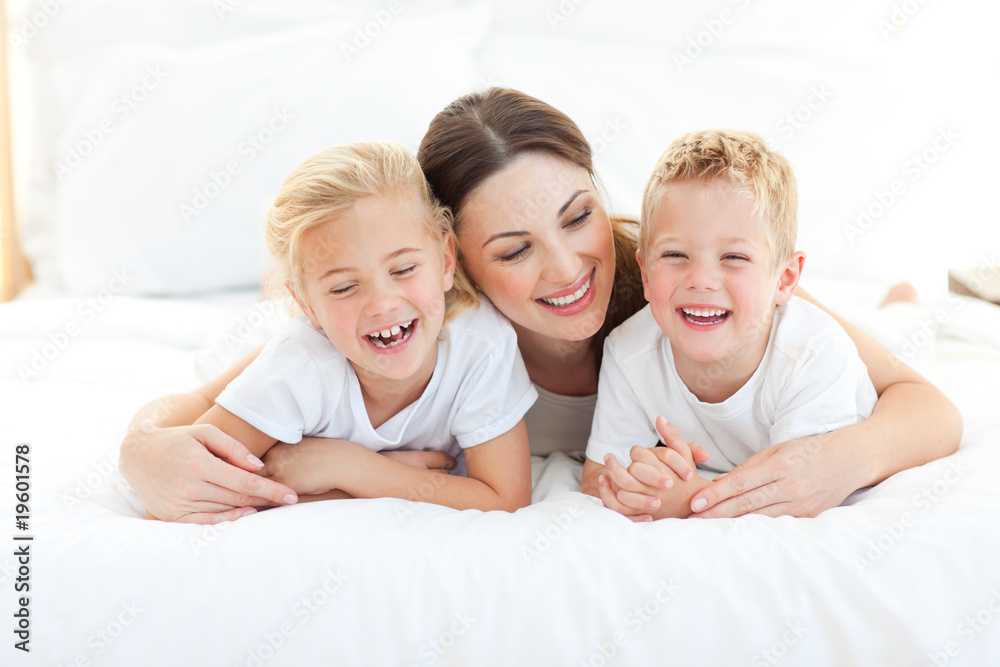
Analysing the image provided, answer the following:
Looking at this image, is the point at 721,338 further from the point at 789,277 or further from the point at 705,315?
the point at 789,277

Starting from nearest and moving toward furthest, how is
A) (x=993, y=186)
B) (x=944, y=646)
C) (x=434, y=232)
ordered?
(x=944, y=646), (x=434, y=232), (x=993, y=186)

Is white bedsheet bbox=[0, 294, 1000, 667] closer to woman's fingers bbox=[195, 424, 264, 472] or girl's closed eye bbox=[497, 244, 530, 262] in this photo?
woman's fingers bbox=[195, 424, 264, 472]

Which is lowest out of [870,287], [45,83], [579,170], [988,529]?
[988,529]

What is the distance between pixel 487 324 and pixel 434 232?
0.59 feet

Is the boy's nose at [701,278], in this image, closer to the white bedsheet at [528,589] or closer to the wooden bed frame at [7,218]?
the white bedsheet at [528,589]

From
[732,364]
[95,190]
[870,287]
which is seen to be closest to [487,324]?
[732,364]

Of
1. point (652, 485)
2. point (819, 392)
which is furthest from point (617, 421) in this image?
point (819, 392)

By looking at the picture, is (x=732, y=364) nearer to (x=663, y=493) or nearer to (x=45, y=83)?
(x=663, y=493)

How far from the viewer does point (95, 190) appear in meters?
2.10

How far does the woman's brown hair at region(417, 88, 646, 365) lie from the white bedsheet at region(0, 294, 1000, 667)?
0.55 m

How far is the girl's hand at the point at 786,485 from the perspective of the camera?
1037 millimetres

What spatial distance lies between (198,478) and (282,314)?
0.67 meters

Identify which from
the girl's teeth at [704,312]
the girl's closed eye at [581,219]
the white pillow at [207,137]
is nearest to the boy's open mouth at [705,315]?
the girl's teeth at [704,312]

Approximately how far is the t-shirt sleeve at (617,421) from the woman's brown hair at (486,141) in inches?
13.5
